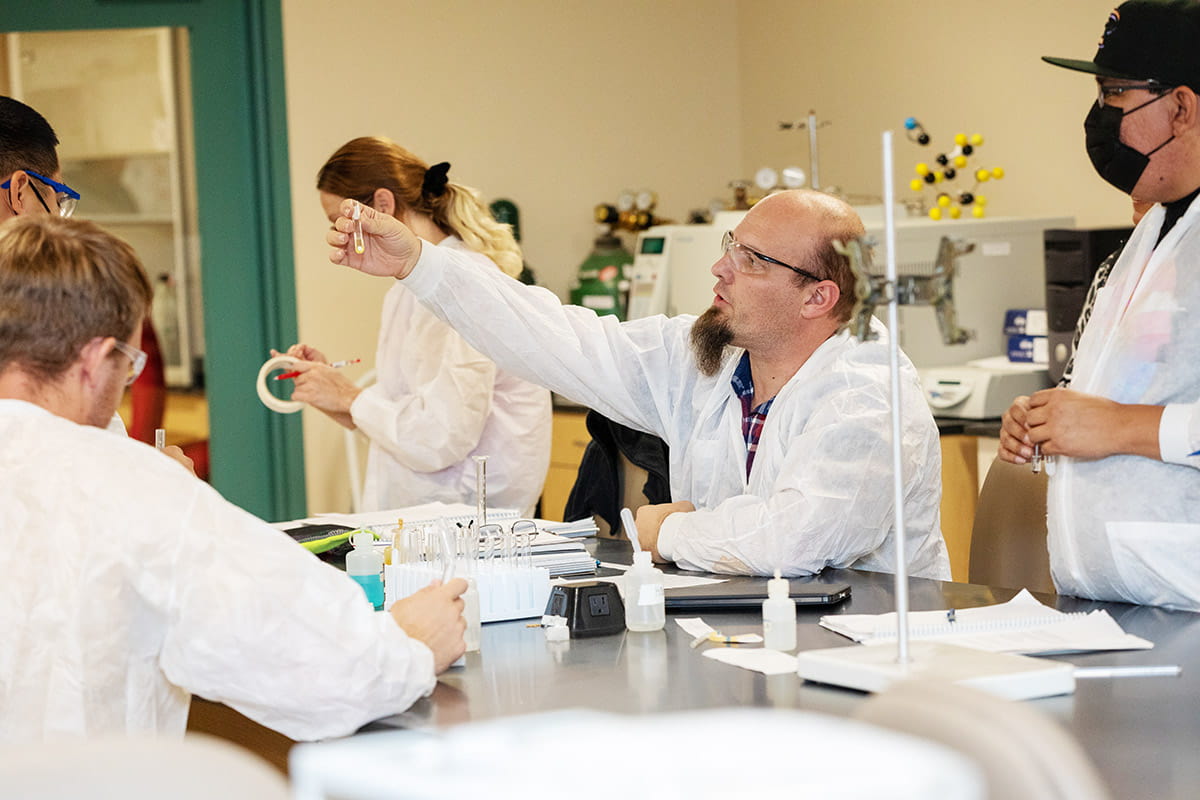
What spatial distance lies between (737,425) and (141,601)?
129cm

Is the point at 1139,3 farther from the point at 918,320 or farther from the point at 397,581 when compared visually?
the point at 918,320

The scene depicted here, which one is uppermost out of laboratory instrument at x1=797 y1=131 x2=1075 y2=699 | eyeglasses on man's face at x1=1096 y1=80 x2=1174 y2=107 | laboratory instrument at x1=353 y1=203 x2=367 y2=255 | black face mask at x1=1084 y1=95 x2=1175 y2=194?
eyeglasses on man's face at x1=1096 y1=80 x2=1174 y2=107

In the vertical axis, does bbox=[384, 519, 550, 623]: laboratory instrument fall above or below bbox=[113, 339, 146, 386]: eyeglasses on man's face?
below

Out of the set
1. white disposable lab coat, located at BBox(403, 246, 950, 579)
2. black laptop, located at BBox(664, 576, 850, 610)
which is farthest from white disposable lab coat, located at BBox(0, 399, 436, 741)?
white disposable lab coat, located at BBox(403, 246, 950, 579)

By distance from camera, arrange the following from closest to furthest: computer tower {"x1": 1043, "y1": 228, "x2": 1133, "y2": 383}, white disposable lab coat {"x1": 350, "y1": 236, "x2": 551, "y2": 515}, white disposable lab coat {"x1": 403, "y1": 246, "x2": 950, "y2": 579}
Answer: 1. white disposable lab coat {"x1": 403, "y1": 246, "x2": 950, "y2": 579}
2. white disposable lab coat {"x1": 350, "y1": 236, "x2": 551, "y2": 515}
3. computer tower {"x1": 1043, "y1": 228, "x2": 1133, "y2": 383}

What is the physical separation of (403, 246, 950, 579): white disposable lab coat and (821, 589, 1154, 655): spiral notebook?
0.32m

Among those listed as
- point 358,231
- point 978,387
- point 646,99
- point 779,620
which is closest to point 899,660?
point 779,620

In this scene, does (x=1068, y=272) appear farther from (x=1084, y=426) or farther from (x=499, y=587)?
(x=499, y=587)

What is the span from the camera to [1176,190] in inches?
78.0

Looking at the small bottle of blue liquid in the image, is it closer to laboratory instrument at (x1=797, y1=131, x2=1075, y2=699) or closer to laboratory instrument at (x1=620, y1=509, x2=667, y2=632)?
laboratory instrument at (x1=620, y1=509, x2=667, y2=632)

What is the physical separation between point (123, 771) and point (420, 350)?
236 centimetres

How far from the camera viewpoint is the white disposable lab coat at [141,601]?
135cm

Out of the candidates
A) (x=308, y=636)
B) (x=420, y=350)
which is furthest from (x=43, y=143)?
(x=308, y=636)

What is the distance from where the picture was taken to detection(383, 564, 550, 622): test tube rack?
1911 mm
